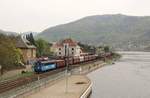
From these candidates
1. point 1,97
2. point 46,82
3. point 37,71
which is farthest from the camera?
point 37,71

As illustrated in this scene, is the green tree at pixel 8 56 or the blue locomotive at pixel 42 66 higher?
the green tree at pixel 8 56

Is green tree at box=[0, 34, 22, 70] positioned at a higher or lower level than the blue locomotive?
higher

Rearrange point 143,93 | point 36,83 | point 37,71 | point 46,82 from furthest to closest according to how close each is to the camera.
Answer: point 37,71 → point 143,93 → point 46,82 → point 36,83

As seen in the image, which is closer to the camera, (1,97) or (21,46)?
(1,97)

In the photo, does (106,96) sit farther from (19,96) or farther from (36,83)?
(19,96)

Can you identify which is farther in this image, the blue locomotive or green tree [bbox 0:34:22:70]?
the blue locomotive

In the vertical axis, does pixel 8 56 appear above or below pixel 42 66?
above

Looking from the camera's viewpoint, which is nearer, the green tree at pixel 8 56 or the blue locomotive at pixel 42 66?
the green tree at pixel 8 56

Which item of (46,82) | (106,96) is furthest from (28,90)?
(106,96)

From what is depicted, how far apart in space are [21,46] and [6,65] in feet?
74.7

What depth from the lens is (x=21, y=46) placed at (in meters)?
87.1

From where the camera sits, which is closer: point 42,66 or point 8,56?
point 42,66

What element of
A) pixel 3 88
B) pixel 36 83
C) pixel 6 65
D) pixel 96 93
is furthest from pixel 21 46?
pixel 3 88

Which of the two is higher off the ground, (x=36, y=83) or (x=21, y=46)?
(x=21, y=46)
